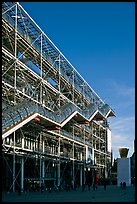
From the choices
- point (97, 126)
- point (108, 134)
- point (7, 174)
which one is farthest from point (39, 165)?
point (108, 134)

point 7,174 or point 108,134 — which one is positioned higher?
point 108,134

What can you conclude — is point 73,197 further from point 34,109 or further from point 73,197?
point 34,109

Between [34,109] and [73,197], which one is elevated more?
[34,109]

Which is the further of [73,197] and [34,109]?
[34,109]

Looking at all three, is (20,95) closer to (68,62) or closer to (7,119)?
(7,119)

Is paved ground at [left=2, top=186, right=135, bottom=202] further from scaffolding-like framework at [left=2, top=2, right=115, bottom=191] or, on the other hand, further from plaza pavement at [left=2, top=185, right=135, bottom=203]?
scaffolding-like framework at [left=2, top=2, right=115, bottom=191]

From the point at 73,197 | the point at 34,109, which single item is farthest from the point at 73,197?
the point at 34,109

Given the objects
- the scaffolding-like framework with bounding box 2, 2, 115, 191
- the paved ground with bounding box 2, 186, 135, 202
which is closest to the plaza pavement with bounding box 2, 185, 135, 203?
the paved ground with bounding box 2, 186, 135, 202

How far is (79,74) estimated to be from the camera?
40031mm

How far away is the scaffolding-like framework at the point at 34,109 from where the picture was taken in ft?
76.9

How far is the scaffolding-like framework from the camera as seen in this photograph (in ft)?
76.9

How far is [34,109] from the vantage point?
2347cm

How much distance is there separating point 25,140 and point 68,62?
34.2 ft

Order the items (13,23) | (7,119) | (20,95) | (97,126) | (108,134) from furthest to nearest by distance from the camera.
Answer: (108,134) < (97,126) < (20,95) < (13,23) < (7,119)
